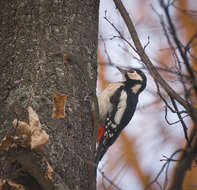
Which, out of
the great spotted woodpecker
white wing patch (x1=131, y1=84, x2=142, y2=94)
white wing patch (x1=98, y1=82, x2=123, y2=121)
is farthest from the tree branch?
white wing patch (x1=131, y1=84, x2=142, y2=94)

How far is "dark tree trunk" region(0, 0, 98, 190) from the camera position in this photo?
2564 mm

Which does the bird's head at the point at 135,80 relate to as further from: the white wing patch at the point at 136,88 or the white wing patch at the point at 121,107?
the white wing patch at the point at 121,107

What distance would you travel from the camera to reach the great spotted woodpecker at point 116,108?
3689mm

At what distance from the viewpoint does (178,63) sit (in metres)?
2.58

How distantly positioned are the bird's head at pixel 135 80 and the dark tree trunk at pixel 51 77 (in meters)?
1.17

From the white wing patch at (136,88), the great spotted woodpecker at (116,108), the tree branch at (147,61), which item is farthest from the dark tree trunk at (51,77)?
the white wing patch at (136,88)

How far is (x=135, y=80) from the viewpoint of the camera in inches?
170

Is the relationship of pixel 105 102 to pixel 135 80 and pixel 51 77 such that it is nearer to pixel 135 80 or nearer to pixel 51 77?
pixel 135 80

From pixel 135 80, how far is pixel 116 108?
508 millimetres

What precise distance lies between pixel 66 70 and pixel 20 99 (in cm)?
40

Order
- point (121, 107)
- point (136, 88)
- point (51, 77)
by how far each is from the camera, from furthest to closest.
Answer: point (136, 88) < point (121, 107) < point (51, 77)

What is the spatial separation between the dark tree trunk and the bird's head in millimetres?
1167

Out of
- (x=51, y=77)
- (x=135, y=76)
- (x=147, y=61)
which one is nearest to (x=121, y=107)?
(x=135, y=76)

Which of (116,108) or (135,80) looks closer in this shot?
(116,108)
